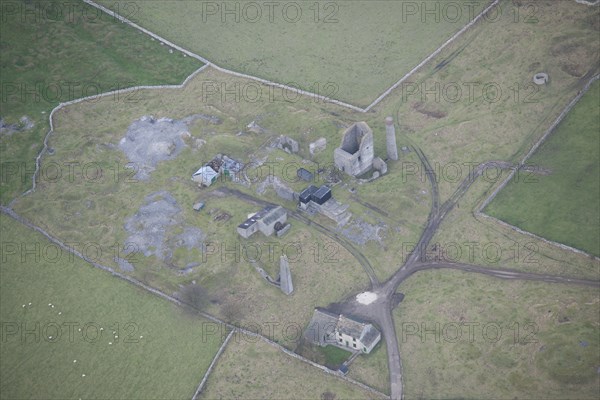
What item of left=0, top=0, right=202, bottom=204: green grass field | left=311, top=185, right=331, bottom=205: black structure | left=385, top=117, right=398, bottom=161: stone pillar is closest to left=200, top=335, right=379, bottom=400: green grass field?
left=311, top=185, right=331, bottom=205: black structure

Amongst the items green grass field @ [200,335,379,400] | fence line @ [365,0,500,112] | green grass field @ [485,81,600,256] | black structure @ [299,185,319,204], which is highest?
Answer: fence line @ [365,0,500,112]

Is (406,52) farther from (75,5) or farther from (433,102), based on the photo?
(75,5)

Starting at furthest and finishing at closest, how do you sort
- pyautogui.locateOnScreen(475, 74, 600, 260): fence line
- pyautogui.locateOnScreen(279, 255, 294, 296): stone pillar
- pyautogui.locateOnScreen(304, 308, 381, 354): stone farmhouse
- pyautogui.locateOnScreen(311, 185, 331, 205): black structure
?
pyautogui.locateOnScreen(311, 185, 331, 205): black structure → pyautogui.locateOnScreen(475, 74, 600, 260): fence line → pyautogui.locateOnScreen(279, 255, 294, 296): stone pillar → pyautogui.locateOnScreen(304, 308, 381, 354): stone farmhouse

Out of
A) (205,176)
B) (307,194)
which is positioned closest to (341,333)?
(307,194)

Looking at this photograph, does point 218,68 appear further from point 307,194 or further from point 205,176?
point 307,194

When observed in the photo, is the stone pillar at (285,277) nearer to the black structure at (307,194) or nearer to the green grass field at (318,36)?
the black structure at (307,194)

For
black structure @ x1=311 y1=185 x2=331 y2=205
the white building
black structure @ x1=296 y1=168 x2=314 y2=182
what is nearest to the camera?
black structure @ x1=311 y1=185 x2=331 y2=205

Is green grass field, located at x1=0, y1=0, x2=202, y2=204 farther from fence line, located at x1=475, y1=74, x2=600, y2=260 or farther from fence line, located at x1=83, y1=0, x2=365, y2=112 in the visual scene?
fence line, located at x1=475, y1=74, x2=600, y2=260
